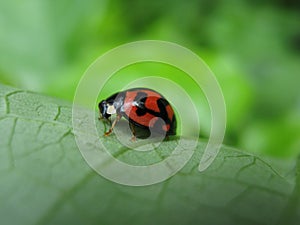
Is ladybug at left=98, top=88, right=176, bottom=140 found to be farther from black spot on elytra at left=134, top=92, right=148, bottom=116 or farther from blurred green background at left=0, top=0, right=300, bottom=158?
blurred green background at left=0, top=0, right=300, bottom=158

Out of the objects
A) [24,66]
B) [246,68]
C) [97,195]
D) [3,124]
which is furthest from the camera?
[246,68]

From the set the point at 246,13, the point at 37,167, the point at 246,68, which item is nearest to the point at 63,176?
the point at 37,167

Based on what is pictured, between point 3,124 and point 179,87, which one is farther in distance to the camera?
point 179,87

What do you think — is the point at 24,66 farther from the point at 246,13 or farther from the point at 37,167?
the point at 37,167

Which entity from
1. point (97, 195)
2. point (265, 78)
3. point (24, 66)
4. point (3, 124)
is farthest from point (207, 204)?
point (265, 78)

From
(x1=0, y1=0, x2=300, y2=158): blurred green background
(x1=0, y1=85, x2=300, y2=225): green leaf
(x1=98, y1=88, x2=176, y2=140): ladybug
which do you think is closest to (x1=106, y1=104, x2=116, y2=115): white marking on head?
A: (x1=98, y1=88, x2=176, y2=140): ladybug

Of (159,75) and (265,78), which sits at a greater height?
(265,78)

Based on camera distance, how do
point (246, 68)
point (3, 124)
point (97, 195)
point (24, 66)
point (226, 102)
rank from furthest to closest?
point (246, 68) < point (24, 66) < point (226, 102) < point (3, 124) < point (97, 195)

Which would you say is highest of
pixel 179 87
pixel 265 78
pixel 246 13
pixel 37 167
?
pixel 246 13

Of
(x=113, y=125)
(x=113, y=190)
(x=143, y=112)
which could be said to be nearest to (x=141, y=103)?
(x=143, y=112)
